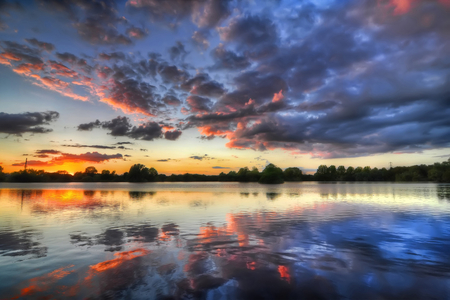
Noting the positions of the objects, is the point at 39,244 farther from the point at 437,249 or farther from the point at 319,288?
the point at 437,249

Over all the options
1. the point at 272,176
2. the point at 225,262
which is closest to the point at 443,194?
the point at 225,262

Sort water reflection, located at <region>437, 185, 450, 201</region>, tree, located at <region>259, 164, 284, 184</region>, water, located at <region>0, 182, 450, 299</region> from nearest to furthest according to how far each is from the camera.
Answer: water, located at <region>0, 182, 450, 299</region> → water reflection, located at <region>437, 185, 450, 201</region> → tree, located at <region>259, 164, 284, 184</region>

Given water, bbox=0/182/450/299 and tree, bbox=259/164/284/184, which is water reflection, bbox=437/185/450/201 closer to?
water, bbox=0/182/450/299

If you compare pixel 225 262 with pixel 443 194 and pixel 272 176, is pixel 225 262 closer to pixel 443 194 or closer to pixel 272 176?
pixel 443 194

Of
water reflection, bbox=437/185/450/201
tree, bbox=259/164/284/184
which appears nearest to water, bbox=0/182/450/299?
water reflection, bbox=437/185/450/201

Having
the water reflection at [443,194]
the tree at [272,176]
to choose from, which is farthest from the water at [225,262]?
the tree at [272,176]

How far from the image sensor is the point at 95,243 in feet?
46.3

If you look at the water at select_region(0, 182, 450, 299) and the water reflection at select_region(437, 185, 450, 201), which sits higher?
the water at select_region(0, 182, 450, 299)

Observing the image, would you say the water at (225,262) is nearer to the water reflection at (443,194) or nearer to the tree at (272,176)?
the water reflection at (443,194)

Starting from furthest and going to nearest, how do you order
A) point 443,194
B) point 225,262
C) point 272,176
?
point 272,176, point 443,194, point 225,262

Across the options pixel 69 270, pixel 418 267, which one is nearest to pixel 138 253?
pixel 69 270

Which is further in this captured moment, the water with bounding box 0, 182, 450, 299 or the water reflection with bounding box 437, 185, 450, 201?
the water reflection with bounding box 437, 185, 450, 201

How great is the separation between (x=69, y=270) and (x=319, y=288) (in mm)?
10084

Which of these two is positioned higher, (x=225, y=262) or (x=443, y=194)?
(x=225, y=262)
